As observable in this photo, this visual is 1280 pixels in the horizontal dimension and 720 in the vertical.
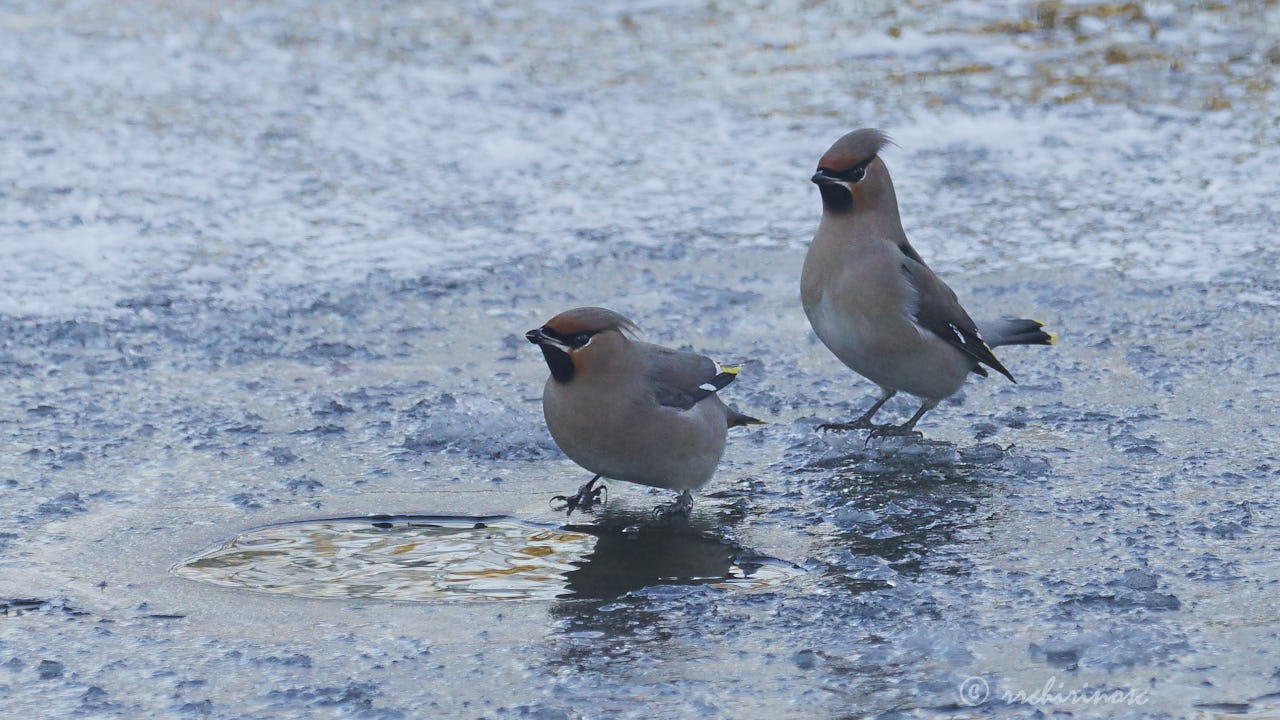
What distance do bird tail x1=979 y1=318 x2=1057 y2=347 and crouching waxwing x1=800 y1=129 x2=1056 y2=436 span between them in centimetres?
23

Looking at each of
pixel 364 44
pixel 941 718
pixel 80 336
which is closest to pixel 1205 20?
pixel 364 44

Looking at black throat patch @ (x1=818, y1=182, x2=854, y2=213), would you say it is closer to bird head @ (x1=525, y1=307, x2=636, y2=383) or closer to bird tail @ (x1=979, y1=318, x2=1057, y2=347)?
bird tail @ (x1=979, y1=318, x2=1057, y2=347)

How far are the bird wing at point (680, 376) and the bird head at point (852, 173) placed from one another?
2.41ft

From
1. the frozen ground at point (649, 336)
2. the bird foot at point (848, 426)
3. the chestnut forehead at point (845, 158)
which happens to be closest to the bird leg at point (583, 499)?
the frozen ground at point (649, 336)

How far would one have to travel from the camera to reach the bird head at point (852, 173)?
5.24 meters

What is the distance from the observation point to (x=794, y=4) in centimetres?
1241

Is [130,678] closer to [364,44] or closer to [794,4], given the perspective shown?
[364,44]

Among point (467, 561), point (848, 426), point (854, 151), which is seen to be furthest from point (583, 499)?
point (854, 151)

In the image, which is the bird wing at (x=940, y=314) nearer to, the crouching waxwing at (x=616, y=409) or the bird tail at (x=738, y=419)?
the bird tail at (x=738, y=419)

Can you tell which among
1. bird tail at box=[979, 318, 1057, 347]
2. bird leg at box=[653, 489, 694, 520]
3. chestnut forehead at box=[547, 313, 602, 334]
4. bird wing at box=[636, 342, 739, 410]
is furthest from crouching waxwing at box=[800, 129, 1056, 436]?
chestnut forehead at box=[547, 313, 602, 334]

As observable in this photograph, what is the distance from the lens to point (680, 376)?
473 centimetres

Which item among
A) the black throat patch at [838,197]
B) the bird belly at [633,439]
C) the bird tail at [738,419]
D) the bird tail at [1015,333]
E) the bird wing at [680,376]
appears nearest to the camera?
the bird belly at [633,439]

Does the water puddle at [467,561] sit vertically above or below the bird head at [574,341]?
below

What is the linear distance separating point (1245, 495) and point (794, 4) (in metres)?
8.41
